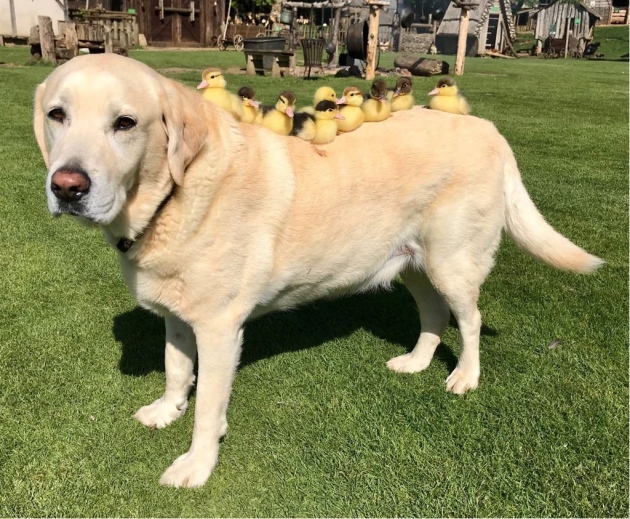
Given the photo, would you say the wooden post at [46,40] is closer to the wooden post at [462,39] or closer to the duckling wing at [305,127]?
the wooden post at [462,39]

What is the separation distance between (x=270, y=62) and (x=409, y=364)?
57.5ft

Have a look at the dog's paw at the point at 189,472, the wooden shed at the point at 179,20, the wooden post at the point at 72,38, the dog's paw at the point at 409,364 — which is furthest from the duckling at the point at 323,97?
the wooden shed at the point at 179,20

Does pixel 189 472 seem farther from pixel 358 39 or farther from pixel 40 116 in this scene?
pixel 358 39

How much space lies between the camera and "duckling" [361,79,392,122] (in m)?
2.99

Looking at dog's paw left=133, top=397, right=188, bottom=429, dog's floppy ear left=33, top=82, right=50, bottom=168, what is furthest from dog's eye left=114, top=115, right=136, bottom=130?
dog's paw left=133, top=397, right=188, bottom=429

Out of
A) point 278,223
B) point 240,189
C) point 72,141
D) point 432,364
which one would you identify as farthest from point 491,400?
point 72,141

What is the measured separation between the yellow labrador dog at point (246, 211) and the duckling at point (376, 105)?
0.32 ft

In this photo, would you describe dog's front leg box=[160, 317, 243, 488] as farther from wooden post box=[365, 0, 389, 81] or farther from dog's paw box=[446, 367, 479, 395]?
wooden post box=[365, 0, 389, 81]

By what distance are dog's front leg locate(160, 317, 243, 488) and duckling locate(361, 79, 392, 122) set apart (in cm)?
140

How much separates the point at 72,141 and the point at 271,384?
1825 mm

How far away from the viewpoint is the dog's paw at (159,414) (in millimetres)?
2832

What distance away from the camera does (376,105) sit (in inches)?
118

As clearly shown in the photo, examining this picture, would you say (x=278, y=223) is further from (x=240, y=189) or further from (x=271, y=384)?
(x=271, y=384)

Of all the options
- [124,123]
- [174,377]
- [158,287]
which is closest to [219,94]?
[124,123]
